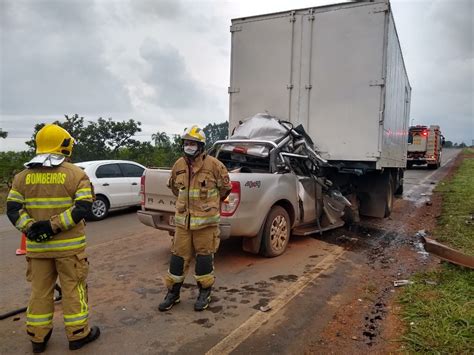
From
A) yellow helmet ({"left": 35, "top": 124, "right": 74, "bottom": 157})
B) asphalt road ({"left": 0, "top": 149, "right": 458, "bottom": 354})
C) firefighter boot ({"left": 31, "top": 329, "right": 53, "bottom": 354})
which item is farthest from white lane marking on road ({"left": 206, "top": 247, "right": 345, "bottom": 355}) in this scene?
yellow helmet ({"left": 35, "top": 124, "right": 74, "bottom": 157})

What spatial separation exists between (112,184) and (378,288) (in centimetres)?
674

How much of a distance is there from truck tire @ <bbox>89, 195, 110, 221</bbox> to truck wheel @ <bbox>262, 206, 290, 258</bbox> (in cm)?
492

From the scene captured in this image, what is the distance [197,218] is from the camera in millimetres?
3748

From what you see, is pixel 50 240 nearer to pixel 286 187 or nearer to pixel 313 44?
pixel 286 187

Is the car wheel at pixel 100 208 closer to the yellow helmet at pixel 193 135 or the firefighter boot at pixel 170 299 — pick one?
the firefighter boot at pixel 170 299

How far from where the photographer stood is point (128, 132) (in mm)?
20250

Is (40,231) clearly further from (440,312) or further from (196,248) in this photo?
(440,312)

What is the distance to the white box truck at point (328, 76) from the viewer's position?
6.36 metres

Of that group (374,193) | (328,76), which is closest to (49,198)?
(328,76)

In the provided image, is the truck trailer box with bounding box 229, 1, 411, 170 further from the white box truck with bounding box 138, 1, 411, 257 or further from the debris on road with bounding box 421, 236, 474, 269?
the debris on road with bounding box 421, 236, 474, 269

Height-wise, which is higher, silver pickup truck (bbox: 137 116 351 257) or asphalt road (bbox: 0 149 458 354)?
A: silver pickup truck (bbox: 137 116 351 257)

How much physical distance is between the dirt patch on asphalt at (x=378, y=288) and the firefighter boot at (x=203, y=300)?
1119 millimetres

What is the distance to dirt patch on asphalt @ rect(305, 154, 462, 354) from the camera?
317 cm

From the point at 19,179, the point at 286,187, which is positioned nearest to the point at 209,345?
the point at 19,179
